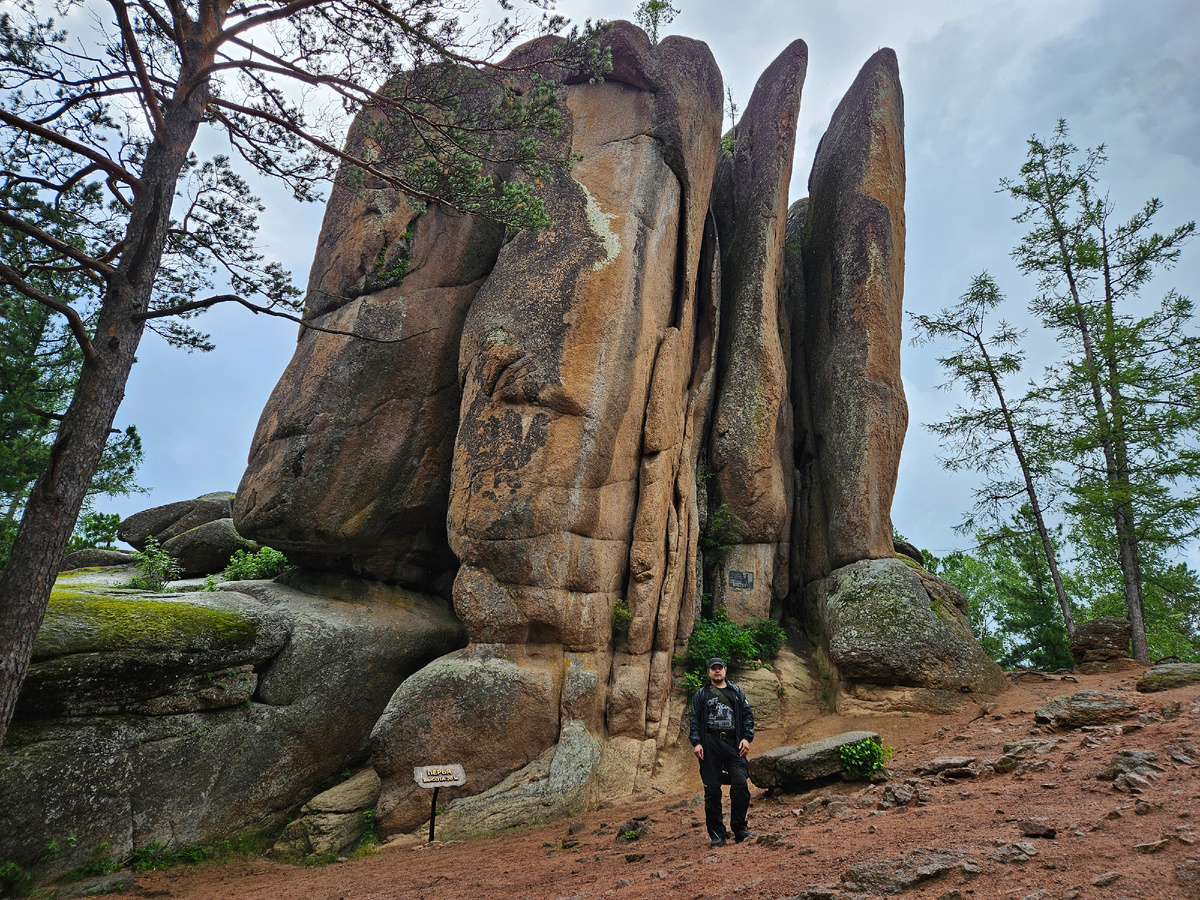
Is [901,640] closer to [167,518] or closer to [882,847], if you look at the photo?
[882,847]

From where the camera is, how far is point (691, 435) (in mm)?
14789

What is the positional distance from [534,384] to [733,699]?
21.7 ft

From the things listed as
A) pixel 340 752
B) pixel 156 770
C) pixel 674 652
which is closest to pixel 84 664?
pixel 156 770

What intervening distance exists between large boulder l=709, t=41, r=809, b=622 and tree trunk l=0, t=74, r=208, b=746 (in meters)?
11.5

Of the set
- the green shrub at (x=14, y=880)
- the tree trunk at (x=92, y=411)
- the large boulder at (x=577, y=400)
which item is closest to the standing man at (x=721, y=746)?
the large boulder at (x=577, y=400)

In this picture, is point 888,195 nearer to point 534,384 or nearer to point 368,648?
point 534,384

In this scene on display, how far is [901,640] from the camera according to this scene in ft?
42.1

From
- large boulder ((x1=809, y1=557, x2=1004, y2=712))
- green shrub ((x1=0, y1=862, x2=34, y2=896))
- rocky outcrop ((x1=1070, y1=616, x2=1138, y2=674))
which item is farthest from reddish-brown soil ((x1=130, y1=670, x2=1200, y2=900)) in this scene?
rocky outcrop ((x1=1070, y1=616, x2=1138, y2=674))

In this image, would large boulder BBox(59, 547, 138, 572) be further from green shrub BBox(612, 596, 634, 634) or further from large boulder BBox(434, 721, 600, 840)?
green shrub BBox(612, 596, 634, 634)

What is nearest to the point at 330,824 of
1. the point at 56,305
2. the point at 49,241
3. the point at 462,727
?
the point at 462,727

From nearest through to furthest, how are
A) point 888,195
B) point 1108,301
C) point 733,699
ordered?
point 733,699 < point 888,195 < point 1108,301

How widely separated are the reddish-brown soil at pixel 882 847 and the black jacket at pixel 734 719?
3.06ft

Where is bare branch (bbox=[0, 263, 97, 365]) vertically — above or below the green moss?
above

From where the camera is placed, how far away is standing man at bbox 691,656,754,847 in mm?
6543
